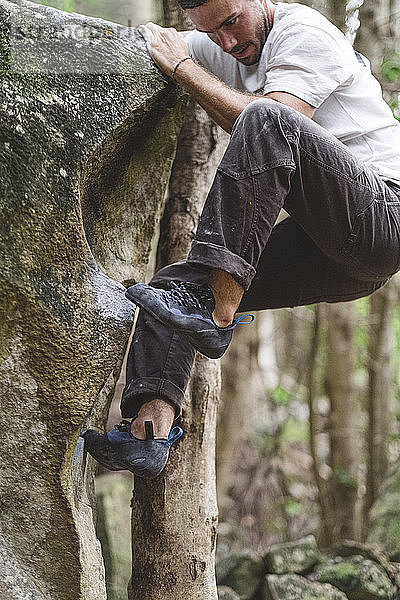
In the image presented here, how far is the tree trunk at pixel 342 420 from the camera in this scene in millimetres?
6297

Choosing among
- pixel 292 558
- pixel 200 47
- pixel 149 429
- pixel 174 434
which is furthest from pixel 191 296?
pixel 292 558

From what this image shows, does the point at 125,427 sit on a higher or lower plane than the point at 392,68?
lower

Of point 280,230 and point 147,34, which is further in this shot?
point 280,230

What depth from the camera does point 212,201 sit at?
7.82 ft

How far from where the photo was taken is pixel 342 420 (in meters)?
6.45

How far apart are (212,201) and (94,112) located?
0.54 meters

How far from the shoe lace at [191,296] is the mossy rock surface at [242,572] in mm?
2598

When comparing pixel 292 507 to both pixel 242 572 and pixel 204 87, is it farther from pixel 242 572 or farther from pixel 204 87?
pixel 204 87

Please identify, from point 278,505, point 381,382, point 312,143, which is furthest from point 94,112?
point 278,505

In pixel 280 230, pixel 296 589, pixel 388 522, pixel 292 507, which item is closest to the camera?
pixel 280 230

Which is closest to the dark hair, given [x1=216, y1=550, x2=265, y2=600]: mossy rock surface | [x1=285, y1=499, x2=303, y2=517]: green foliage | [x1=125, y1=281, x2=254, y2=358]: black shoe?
[x1=125, y1=281, x2=254, y2=358]: black shoe

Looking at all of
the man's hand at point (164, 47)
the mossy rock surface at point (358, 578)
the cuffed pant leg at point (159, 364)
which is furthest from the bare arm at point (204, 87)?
the mossy rock surface at point (358, 578)

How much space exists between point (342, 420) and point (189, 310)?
4.40m

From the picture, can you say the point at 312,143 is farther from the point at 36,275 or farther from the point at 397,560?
the point at 397,560
